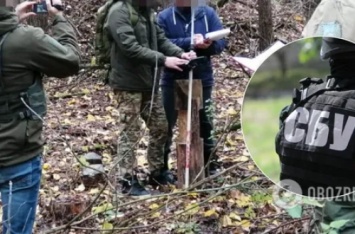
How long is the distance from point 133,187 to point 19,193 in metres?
1.54

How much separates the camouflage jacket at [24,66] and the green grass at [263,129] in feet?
6.52

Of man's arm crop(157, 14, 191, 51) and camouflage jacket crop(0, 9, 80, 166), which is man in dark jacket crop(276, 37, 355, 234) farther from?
man's arm crop(157, 14, 191, 51)

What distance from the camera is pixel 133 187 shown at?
4.61m

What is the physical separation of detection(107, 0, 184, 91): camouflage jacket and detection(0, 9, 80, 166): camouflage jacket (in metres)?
1.28

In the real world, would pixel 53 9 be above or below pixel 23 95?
above

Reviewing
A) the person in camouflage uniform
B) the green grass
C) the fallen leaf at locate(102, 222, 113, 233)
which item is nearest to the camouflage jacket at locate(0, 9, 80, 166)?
the fallen leaf at locate(102, 222, 113, 233)

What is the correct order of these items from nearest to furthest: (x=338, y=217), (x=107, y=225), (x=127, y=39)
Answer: (x=338, y=217)
(x=107, y=225)
(x=127, y=39)

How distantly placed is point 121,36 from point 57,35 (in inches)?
48.6

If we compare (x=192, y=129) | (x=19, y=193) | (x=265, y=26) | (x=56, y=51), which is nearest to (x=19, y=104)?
(x=56, y=51)

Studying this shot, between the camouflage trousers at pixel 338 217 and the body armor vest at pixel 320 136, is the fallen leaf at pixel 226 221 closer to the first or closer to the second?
the camouflage trousers at pixel 338 217

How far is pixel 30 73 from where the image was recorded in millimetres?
3027

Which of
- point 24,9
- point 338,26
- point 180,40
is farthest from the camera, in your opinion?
point 180,40

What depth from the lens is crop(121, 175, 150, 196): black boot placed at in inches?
179

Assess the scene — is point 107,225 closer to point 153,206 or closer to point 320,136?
point 153,206
